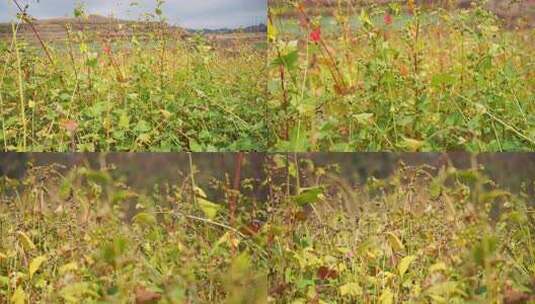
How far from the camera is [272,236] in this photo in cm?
280

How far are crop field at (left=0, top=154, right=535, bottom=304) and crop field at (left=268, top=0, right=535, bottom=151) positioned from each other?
Result: 0.12 metres

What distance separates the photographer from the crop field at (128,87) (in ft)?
9.32

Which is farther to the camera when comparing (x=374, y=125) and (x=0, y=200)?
(x=0, y=200)

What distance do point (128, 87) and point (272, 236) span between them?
0.76 metres

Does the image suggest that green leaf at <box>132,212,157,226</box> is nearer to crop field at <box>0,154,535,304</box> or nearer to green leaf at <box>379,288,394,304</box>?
crop field at <box>0,154,535,304</box>

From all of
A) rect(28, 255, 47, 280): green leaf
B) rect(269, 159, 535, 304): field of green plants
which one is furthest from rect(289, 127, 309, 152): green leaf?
rect(28, 255, 47, 280): green leaf

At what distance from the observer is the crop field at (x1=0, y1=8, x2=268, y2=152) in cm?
284

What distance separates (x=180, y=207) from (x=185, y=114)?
13.2 inches

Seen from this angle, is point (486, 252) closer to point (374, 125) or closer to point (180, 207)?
point (374, 125)

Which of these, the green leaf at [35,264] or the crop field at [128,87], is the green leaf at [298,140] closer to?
the crop field at [128,87]

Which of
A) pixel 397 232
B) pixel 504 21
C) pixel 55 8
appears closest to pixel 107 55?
pixel 55 8

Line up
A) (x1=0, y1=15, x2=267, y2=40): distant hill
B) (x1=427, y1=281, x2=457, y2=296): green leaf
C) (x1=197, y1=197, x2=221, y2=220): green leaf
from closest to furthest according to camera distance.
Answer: (x1=427, y1=281, x2=457, y2=296): green leaf, (x1=197, y1=197, x2=221, y2=220): green leaf, (x1=0, y1=15, x2=267, y2=40): distant hill

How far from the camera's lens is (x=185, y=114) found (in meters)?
2.88

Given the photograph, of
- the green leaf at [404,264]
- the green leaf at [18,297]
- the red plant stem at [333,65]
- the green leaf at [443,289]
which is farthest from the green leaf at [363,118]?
the green leaf at [18,297]
